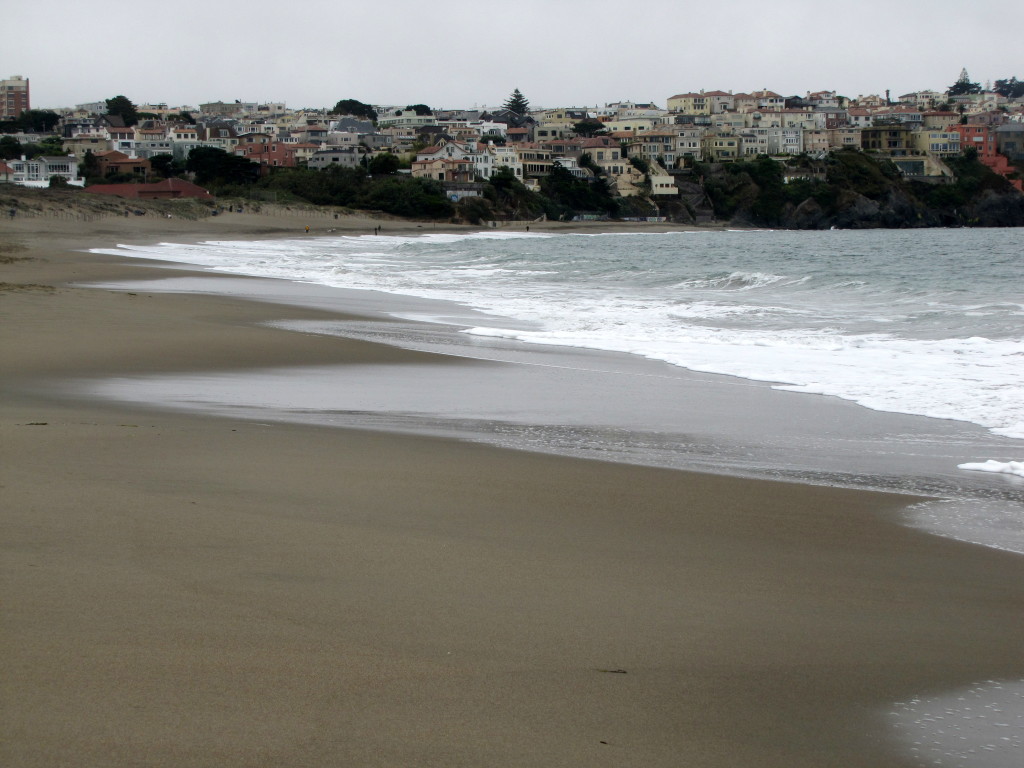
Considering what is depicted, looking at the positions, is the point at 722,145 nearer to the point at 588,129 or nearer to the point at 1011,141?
the point at 588,129

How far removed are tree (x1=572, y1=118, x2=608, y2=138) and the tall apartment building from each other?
3904 inches

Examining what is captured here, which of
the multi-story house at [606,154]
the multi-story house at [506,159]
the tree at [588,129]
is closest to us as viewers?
the multi-story house at [506,159]

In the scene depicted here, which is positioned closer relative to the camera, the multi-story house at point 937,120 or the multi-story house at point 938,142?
the multi-story house at point 938,142

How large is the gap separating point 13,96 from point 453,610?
656 ft

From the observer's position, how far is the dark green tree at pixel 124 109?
13762 cm

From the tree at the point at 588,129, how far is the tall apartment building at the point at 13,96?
9915cm

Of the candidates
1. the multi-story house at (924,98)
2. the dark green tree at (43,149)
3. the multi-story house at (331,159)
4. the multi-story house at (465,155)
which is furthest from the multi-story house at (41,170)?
the multi-story house at (924,98)

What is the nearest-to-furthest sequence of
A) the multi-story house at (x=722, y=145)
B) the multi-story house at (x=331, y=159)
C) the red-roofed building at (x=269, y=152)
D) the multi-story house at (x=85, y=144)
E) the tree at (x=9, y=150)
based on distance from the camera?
the tree at (x=9, y=150), the multi-story house at (x=85, y=144), the multi-story house at (x=331, y=159), the red-roofed building at (x=269, y=152), the multi-story house at (x=722, y=145)

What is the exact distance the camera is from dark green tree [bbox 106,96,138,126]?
138 metres

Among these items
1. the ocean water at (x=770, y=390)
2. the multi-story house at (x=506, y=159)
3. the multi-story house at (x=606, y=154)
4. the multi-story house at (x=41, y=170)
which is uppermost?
the multi-story house at (x=606, y=154)

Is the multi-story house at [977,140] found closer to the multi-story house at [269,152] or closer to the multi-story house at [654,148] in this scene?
the multi-story house at [654,148]

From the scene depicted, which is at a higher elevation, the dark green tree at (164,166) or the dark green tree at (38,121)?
the dark green tree at (38,121)

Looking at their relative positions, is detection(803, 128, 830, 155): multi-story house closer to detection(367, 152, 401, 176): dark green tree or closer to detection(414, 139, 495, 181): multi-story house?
detection(414, 139, 495, 181): multi-story house

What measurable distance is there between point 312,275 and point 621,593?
2098 cm
